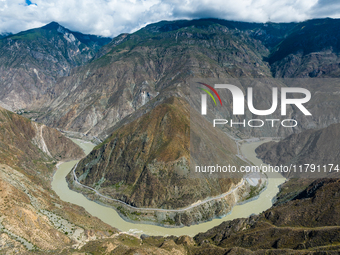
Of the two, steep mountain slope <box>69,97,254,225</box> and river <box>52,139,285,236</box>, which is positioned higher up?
steep mountain slope <box>69,97,254,225</box>

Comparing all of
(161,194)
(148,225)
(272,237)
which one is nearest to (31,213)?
(148,225)

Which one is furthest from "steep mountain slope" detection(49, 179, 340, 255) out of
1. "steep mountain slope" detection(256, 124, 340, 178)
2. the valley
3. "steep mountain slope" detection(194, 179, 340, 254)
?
"steep mountain slope" detection(256, 124, 340, 178)

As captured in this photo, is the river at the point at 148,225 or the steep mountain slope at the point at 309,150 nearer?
the river at the point at 148,225

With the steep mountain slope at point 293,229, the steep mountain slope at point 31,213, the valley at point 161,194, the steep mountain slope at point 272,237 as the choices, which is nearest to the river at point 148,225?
the valley at point 161,194

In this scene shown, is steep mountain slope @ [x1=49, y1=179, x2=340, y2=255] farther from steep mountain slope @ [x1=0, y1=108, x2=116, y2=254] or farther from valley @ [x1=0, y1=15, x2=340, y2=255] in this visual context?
steep mountain slope @ [x1=0, y1=108, x2=116, y2=254]

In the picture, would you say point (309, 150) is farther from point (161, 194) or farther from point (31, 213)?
point (31, 213)

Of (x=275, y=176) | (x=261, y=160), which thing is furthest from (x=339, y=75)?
(x=275, y=176)

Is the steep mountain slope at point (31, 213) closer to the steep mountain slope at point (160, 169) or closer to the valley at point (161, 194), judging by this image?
the valley at point (161, 194)
